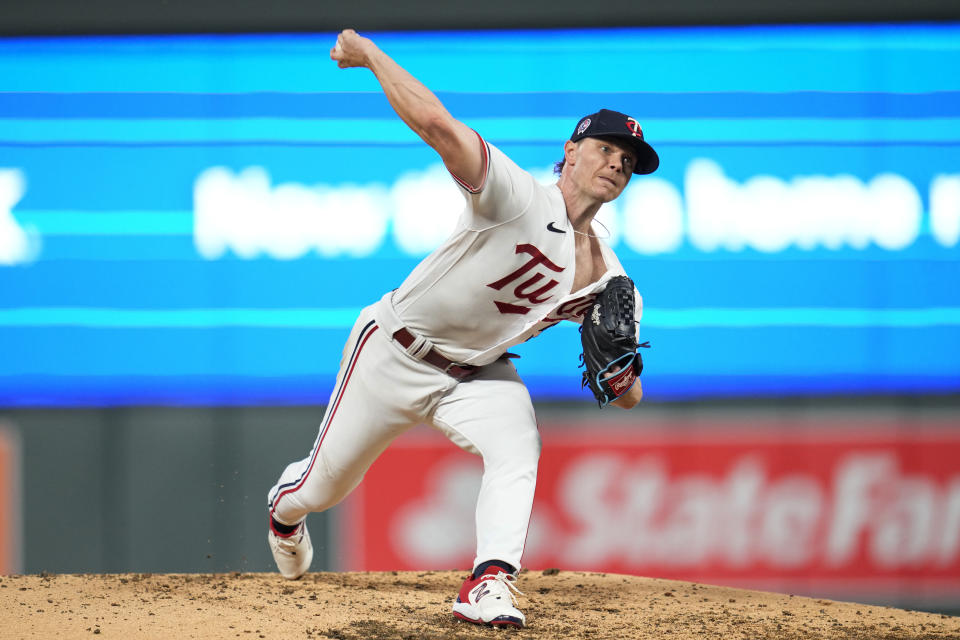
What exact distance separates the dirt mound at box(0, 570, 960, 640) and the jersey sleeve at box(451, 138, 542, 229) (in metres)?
1.18

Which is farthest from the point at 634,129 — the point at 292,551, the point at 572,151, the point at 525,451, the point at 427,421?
the point at 292,551

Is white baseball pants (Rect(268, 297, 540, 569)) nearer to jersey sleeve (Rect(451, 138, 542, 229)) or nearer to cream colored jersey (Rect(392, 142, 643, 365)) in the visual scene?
cream colored jersey (Rect(392, 142, 643, 365))

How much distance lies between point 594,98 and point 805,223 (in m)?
1.34

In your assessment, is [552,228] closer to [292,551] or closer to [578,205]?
[578,205]

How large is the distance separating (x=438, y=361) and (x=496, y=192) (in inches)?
25.8

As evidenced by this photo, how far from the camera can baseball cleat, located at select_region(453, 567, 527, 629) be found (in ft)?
9.05

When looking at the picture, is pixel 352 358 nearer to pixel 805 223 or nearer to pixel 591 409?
pixel 591 409

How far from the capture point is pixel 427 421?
128 inches

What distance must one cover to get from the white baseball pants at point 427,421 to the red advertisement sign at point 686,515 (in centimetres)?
178

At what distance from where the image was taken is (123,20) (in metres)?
5.27

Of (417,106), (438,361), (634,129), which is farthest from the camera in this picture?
(438,361)

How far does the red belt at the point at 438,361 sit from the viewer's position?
10.2 ft

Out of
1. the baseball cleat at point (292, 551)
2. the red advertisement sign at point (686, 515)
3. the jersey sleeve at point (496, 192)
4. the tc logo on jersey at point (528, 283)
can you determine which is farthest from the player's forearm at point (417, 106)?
the red advertisement sign at point (686, 515)

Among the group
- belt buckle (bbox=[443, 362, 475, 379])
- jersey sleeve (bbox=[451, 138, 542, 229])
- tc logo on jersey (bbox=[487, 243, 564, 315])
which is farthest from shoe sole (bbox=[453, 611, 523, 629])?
jersey sleeve (bbox=[451, 138, 542, 229])
